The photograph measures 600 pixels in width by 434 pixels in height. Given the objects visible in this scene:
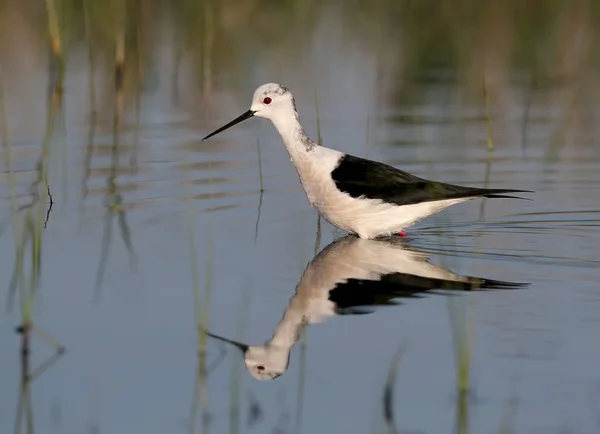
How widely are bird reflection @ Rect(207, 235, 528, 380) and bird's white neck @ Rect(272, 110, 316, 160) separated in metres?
0.72

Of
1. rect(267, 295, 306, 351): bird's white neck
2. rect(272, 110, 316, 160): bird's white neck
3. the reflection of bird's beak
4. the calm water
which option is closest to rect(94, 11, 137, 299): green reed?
the calm water

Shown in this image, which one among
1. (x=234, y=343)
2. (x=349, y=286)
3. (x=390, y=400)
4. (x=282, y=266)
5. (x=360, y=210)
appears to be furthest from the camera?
(x=360, y=210)

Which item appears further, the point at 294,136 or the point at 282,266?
the point at 294,136

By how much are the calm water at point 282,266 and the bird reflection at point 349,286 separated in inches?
2.2

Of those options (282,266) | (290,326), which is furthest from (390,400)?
(282,266)

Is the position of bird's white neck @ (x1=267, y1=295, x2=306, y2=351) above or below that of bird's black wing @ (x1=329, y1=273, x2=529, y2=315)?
below

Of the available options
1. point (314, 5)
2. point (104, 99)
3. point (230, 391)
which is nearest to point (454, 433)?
point (230, 391)

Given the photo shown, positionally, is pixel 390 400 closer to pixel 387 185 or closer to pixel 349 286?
pixel 349 286

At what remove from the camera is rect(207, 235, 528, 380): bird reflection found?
5531 mm

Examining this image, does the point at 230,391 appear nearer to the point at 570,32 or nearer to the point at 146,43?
the point at 146,43

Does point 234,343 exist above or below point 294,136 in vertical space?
below

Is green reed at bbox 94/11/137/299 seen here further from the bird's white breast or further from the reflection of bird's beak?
the bird's white breast

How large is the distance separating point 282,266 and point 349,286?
22.2 inches

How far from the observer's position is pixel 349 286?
21.8ft
